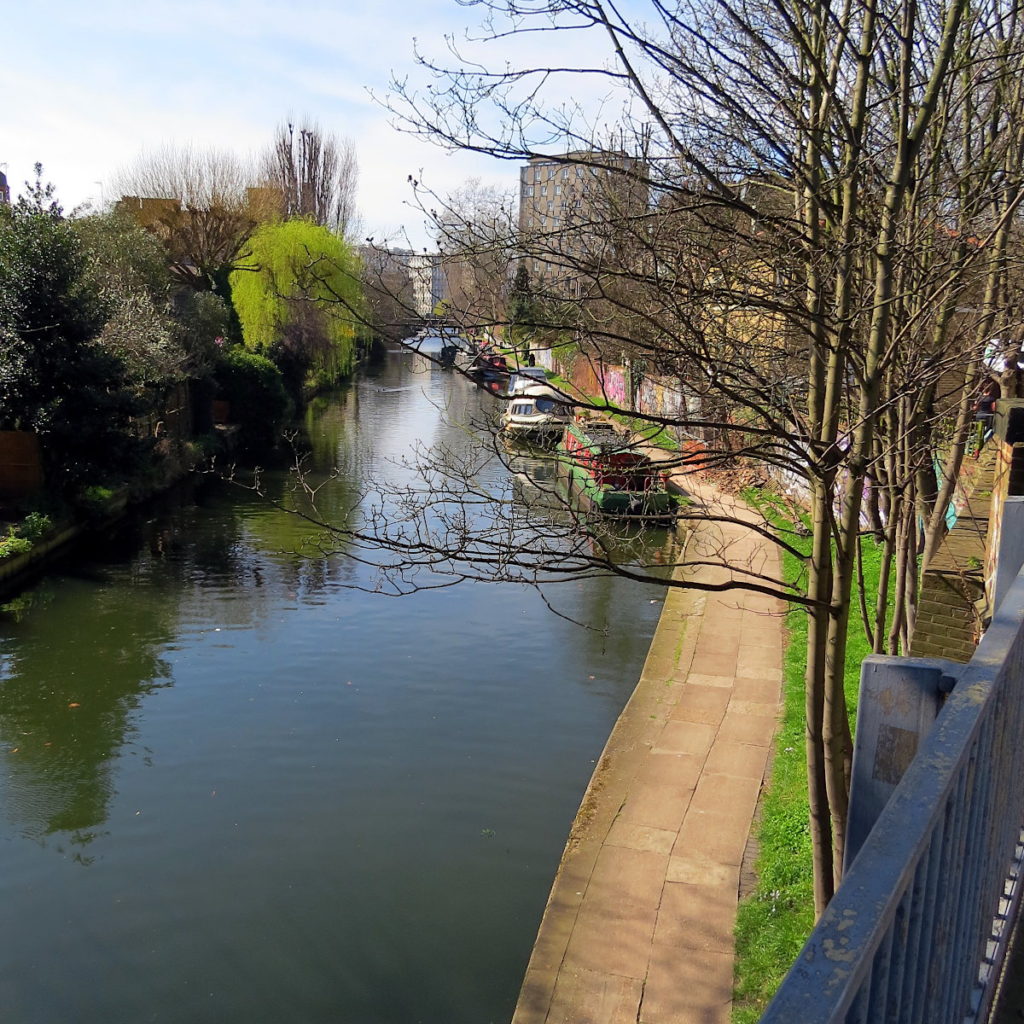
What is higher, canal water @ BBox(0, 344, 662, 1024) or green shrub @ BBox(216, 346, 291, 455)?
green shrub @ BBox(216, 346, 291, 455)

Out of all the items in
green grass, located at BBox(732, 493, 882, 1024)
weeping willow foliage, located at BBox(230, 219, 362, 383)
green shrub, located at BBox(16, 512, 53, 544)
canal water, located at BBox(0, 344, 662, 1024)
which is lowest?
canal water, located at BBox(0, 344, 662, 1024)

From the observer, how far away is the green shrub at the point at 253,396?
28.9 meters

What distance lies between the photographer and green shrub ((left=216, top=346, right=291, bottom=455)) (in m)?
28.9

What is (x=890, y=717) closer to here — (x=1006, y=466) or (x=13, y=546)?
(x=1006, y=466)

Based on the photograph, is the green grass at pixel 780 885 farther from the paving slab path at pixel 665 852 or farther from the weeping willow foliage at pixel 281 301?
the weeping willow foliage at pixel 281 301

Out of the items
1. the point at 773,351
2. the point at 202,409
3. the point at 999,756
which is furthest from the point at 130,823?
the point at 202,409

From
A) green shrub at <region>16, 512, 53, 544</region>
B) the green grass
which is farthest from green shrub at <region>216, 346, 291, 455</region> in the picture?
the green grass

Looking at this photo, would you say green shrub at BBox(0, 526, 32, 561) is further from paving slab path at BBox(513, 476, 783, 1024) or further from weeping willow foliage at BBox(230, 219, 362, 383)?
weeping willow foliage at BBox(230, 219, 362, 383)

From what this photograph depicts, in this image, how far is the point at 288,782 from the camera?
9.57 m

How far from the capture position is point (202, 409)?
27.3 meters

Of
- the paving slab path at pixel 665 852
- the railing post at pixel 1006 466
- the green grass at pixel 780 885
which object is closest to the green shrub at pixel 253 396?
the paving slab path at pixel 665 852

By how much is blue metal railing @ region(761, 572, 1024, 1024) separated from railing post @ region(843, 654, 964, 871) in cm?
11

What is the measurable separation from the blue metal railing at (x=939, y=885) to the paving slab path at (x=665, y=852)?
2.12 m

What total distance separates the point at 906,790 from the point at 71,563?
57.1 feet
